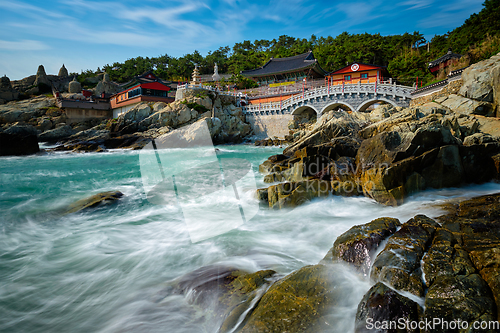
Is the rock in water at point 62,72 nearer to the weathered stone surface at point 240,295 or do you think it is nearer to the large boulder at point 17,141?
the large boulder at point 17,141

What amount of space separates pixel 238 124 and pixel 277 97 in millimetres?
6979

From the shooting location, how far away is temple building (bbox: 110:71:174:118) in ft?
107

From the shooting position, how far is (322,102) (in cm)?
2723

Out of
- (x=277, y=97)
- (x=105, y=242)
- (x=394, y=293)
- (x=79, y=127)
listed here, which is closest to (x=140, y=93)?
(x=79, y=127)

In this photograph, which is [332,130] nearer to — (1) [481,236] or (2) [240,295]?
(1) [481,236]

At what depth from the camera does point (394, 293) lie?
8.96ft

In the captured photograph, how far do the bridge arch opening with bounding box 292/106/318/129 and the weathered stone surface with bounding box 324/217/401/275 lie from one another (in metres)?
A: 26.7

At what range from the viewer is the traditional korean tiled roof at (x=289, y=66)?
114 feet

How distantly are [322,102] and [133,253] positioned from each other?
26.1 meters

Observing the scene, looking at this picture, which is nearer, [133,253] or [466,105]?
[133,253]

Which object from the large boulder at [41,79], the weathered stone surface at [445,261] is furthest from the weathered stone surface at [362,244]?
the large boulder at [41,79]

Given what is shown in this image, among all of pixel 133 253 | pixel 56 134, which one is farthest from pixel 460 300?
pixel 56 134

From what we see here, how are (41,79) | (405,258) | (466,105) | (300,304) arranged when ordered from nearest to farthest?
1. (300,304)
2. (405,258)
3. (466,105)
4. (41,79)

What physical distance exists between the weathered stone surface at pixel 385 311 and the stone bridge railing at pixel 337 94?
928 inches
